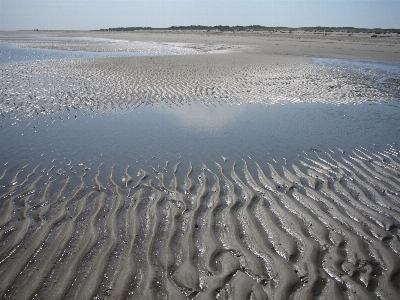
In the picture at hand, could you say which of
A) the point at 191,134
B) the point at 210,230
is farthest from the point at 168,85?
the point at 210,230

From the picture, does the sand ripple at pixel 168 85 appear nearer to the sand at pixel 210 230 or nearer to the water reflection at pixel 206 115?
the water reflection at pixel 206 115

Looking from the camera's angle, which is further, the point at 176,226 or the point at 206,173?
the point at 206,173

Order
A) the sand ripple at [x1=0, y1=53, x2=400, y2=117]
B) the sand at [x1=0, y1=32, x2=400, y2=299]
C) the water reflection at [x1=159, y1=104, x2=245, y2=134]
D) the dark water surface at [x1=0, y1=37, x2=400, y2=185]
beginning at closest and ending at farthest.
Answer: the sand at [x1=0, y1=32, x2=400, y2=299] → the dark water surface at [x1=0, y1=37, x2=400, y2=185] → the water reflection at [x1=159, y1=104, x2=245, y2=134] → the sand ripple at [x1=0, y1=53, x2=400, y2=117]

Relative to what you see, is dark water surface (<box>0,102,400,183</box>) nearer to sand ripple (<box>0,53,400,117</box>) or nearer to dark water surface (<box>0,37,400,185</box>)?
dark water surface (<box>0,37,400,185</box>)

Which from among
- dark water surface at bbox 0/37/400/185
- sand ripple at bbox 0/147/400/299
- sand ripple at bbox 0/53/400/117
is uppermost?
sand ripple at bbox 0/53/400/117

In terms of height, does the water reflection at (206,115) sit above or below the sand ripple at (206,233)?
above

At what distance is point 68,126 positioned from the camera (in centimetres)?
877

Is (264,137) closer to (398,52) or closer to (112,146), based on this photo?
(112,146)

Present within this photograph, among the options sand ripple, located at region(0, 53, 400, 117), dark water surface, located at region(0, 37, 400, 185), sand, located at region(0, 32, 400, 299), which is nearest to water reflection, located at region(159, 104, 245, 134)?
dark water surface, located at region(0, 37, 400, 185)

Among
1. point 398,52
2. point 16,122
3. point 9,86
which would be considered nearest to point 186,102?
point 16,122

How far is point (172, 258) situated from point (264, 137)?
4925mm

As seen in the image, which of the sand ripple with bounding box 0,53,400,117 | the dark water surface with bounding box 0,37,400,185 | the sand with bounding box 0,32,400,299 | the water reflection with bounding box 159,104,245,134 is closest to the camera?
the sand with bounding box 0,32,400,299

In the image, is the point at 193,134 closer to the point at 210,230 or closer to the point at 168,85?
the point at 210,230

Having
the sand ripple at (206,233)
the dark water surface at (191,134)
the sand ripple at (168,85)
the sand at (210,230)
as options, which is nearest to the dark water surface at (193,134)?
the dark water surface at (191,134)
